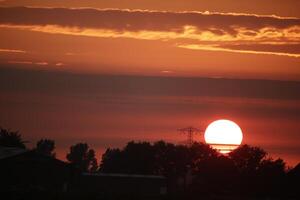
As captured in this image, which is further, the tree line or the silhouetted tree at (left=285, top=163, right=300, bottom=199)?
the tree line

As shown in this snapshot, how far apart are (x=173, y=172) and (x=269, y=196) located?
6757cm

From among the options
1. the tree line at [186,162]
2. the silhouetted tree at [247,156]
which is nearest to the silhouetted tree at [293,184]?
the tree line at [186,162]

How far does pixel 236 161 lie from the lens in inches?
4636

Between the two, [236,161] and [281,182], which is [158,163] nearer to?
[236,161]

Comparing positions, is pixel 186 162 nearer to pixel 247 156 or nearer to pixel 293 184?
pixel 247 156

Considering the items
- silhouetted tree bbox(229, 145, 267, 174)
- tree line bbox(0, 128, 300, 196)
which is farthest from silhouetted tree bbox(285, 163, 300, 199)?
silhouetted tree bbox(229, 145, 267, 174)

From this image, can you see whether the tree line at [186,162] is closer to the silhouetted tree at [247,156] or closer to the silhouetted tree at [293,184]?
the silhouetted tree at [247,156]

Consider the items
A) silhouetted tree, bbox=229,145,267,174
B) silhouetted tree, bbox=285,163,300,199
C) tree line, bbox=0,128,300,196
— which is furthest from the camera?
silhouetted tree, bbox=229,145,267,174

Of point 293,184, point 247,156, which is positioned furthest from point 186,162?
point 293,184

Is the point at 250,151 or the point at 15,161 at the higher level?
the point at 250,151

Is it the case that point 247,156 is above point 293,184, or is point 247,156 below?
above

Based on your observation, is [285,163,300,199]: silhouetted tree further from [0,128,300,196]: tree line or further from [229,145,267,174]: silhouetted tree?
[229,145,267,174]: silhouetted tree

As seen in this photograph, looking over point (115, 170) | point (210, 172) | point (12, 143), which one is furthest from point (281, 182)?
point (115, 170)

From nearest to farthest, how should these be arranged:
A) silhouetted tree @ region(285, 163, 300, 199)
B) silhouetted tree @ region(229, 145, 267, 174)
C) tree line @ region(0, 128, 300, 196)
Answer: silhouetted tree @ region(285, 163, 300, 199), tree line @ region(0, 128, 300, 196), silhouetted tree @ region(229, 145, 267, 174)
